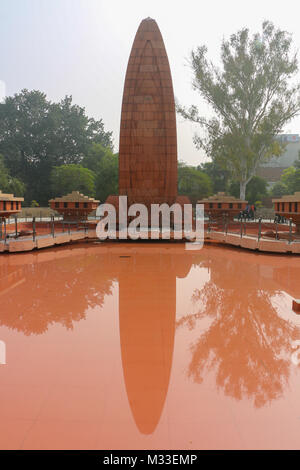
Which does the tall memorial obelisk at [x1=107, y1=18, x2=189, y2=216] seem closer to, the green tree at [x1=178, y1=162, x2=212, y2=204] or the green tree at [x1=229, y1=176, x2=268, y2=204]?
the green tree at [x1=229, y1=176, x2=268, y2=204]

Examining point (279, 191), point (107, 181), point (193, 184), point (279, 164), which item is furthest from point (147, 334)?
point (279, 164)

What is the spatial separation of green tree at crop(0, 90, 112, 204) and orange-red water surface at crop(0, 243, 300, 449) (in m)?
29.2

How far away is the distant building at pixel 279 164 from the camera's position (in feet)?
129

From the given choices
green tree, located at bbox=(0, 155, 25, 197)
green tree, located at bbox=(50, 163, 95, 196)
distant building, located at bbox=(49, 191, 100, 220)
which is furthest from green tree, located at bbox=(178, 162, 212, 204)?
distant building, located at bbox=(49, 191, 100, 220)

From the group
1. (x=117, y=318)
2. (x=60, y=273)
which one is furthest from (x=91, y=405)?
(x=60, y=273)

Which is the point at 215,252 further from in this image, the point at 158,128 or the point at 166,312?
the point at 158,128

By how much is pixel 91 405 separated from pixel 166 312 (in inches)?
80.0

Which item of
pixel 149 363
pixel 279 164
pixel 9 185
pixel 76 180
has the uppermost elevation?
pixel 279 164

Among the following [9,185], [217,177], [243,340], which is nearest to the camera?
[243,340]

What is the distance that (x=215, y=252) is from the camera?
9203 millimetres

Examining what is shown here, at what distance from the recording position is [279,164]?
1725 inches

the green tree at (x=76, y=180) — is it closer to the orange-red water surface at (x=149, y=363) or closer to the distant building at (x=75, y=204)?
the distant building at (x=75, y=204)

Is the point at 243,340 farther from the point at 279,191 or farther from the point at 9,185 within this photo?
the point at 279,191

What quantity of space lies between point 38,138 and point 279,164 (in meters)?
27.0
